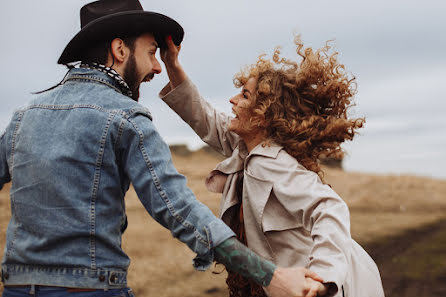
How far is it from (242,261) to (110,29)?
1.22 metres

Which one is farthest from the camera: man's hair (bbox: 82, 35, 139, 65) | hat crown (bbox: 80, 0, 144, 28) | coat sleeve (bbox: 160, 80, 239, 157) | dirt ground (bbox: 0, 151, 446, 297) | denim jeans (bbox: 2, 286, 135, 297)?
dirt ground (bbox: 0, 151, 446, 297)

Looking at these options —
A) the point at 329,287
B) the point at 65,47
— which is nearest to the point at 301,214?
the point at 329,287

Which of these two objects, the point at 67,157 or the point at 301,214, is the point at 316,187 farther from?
the point at 67,157

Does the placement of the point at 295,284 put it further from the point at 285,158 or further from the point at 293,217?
the point at 285,158

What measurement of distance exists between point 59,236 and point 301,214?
1264 millimetres

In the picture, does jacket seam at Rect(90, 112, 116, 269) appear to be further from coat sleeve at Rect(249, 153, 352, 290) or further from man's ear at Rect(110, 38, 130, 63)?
coat sleeve at Rect(249, 153, 352, 290)

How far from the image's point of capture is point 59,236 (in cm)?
203

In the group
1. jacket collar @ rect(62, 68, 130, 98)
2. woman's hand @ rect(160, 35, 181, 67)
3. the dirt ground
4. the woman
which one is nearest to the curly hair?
the woman

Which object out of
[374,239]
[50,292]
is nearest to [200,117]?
[50,292]

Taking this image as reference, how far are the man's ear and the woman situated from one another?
0.73 meters

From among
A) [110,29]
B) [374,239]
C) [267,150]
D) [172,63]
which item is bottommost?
[374,239]

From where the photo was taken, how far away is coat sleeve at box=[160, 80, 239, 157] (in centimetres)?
348

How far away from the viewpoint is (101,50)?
2.42 meters

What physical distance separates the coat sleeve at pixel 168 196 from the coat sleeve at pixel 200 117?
1.39 m
